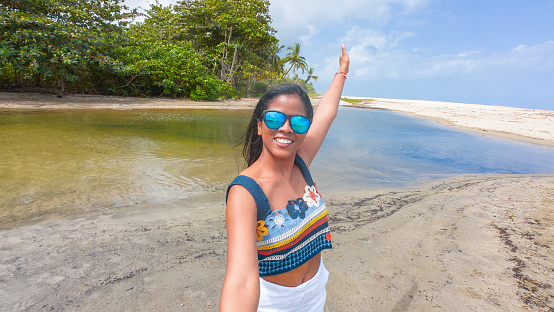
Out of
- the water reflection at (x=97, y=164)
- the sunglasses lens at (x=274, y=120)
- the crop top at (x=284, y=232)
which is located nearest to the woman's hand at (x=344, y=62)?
the sunglasses lens at (x=274, y=120)

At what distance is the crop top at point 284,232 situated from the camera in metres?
1.07

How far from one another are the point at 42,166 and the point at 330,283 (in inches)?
238

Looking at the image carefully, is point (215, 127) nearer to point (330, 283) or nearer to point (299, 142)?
point (330, 283)

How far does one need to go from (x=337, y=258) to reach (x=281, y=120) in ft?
7.59

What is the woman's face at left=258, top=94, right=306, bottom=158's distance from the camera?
121cm

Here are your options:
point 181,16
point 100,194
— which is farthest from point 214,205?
point 181,16

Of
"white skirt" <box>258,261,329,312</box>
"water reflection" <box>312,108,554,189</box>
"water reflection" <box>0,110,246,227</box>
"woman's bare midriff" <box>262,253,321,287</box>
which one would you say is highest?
"woman's bare midriff" <box>262,253,321,287</box>

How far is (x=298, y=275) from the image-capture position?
119cm

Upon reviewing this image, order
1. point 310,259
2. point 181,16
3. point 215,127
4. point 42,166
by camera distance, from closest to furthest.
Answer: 1. point 310,259
2. point 42,166
3. point 215,127
4. point 181,16

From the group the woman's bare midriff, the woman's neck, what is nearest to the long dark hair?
the woman's neck

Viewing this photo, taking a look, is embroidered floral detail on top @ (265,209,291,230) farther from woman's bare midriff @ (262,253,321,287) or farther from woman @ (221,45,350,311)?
woman's bare midriff @ (262,253,321,287)

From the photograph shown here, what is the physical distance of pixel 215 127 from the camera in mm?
12430

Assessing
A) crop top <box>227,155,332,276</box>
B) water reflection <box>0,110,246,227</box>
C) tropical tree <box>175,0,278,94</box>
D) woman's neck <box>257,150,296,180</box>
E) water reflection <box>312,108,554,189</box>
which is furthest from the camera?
tropical tree <box>175,0,278,94</box>

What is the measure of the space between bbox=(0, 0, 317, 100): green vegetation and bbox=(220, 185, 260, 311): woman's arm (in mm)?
16003
